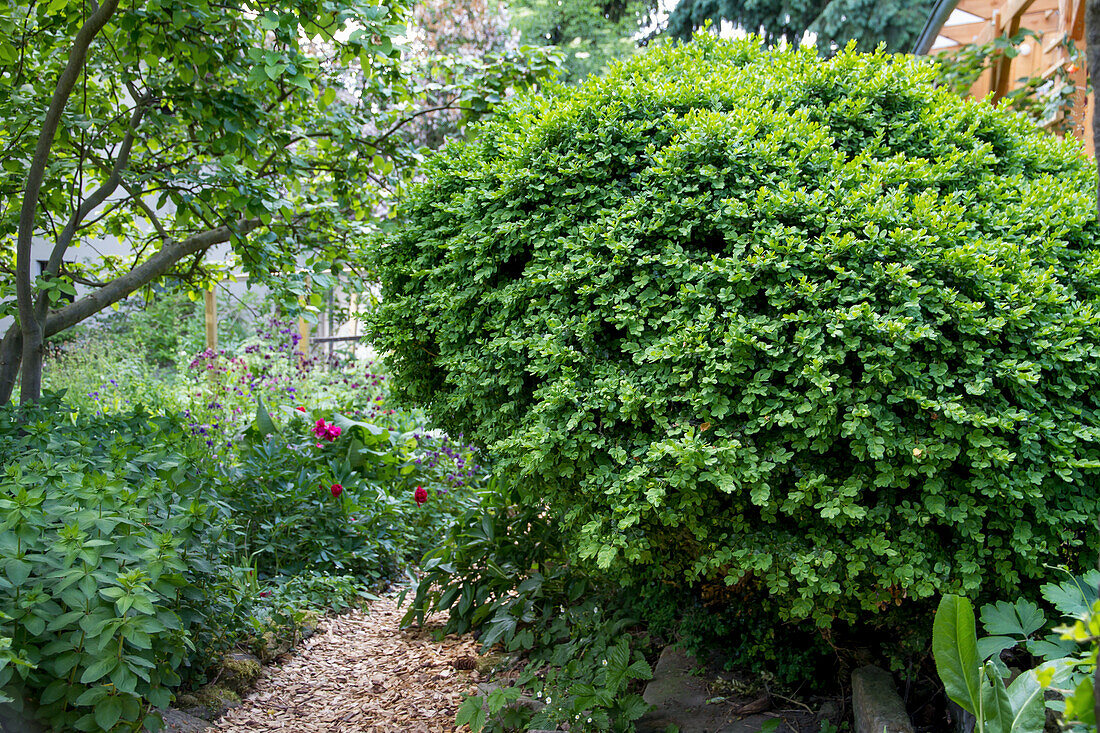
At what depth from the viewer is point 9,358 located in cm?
401

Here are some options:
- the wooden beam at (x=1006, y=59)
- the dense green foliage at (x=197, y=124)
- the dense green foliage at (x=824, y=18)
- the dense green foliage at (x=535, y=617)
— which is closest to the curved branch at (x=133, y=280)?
the dense green foliage at (x=197, y=124)

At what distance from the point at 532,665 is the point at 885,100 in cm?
255

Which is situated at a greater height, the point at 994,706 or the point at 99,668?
the point at 994,706

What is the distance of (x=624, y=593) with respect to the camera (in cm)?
333

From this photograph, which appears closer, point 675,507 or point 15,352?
point 675,507

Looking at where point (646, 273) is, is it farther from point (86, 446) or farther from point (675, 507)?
point (86, 446)

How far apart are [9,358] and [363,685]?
2567mm

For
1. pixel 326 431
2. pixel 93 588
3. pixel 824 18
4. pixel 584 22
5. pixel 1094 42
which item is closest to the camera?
pixel 1094 42

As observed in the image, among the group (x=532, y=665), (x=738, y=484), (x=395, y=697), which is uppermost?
(x=738, y=484)

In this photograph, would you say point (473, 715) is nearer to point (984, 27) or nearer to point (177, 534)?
point (177, 534)

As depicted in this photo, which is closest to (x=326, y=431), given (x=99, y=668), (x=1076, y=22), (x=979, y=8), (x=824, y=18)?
(x=99, y=668)

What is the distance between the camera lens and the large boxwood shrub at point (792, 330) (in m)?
2.00

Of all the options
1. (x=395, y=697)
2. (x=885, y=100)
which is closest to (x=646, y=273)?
(x=885, y=100)

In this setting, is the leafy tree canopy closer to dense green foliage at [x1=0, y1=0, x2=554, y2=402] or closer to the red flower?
dense green foliage at [x1=0, y1=0, x2=554, y2=402]
